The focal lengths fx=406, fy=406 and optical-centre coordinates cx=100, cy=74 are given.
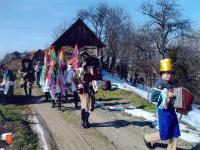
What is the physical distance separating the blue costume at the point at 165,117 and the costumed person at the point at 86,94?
148 inches

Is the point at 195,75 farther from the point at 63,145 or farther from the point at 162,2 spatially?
the point at 63,145

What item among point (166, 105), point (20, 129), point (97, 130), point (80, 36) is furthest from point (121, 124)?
point (80, 36)

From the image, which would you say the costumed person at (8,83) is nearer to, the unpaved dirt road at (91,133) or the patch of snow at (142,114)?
the unpaved dirt road at (91,133)

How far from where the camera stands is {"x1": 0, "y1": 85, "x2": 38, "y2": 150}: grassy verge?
983 cm

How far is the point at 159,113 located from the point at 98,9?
48637 millimetres

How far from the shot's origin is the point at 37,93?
75.1 feet

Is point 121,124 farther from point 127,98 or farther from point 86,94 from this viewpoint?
point 127,98

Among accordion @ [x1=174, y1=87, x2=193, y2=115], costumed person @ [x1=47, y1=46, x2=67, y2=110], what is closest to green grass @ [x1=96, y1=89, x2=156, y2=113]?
costumed person @ [x1=47, y1=46, x2=67, y2=110]

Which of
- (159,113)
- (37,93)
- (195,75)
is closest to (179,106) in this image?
(159,113)

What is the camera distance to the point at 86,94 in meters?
12.2

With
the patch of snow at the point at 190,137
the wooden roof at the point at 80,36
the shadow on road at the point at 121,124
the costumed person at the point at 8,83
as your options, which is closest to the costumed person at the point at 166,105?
the patch of snow at the point at 190,137

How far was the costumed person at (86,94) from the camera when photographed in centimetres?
1223

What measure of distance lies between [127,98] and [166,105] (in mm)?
10448

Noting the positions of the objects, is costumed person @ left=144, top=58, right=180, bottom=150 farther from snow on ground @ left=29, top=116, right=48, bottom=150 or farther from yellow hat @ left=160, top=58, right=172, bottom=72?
snow on ground @ left=29, top=116, right=48, bottom=150
